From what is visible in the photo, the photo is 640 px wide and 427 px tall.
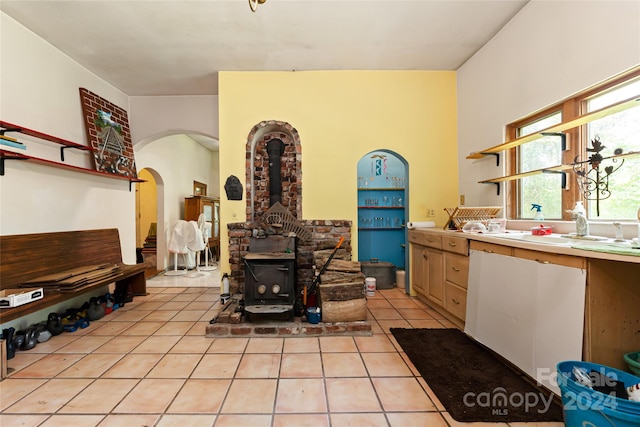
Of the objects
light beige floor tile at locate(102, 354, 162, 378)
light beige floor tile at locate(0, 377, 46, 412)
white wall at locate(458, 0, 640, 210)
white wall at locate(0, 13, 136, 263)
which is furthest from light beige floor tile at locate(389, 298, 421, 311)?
white wall at locate(0, 13, 136, 263)

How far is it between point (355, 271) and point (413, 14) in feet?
8.61

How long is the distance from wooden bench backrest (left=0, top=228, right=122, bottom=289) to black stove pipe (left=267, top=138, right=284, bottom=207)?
2197mm

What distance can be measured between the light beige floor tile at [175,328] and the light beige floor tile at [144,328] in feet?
0.21

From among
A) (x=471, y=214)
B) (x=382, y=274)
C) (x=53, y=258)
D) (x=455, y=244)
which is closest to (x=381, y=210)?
(x=382, y=274)

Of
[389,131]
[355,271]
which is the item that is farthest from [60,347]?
[389,131]

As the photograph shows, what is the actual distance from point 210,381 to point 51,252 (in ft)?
7.78

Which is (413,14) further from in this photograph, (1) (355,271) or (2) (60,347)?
(2) (60,347)

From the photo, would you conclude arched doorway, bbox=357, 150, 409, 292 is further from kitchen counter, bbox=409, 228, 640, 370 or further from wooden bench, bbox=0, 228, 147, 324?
wooden bench, bbox=0, 228, 147, 324

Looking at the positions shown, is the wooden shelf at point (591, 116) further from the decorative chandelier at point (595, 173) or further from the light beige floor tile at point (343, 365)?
the light beige floor tile at point (343, 365)

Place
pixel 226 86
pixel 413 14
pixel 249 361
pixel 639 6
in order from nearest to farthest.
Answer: pixel 639 6 < pixel 249 361 < pixel 413 14 < pixel 226 86

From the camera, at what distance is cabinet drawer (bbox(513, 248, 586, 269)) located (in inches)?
61.3

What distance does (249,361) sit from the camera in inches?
88.6

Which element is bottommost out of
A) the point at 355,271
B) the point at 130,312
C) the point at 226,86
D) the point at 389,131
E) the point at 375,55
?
the point at 130,312

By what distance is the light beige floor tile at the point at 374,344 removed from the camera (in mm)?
2420
